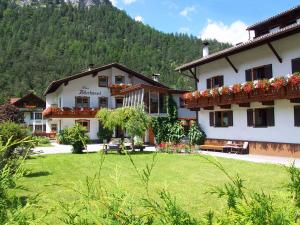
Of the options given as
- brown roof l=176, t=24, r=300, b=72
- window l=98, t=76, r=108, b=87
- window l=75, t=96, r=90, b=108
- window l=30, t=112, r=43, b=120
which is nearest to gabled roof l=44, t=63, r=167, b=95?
window l=98, t=76, r=108, b=87

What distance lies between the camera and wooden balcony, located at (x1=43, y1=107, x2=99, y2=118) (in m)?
41.1

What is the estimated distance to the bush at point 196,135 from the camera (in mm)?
29750

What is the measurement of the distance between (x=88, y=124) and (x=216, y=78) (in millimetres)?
20108

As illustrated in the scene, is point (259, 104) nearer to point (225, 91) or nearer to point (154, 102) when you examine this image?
point (225, 91)

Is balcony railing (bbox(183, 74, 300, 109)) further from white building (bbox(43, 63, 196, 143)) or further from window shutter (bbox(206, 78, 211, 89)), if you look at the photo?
white building (bbox(43, 63, 196, 143))

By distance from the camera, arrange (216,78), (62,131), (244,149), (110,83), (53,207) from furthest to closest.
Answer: (110,83), (62,131), (216,78), (244,149), (53,207)

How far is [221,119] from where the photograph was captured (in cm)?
2783

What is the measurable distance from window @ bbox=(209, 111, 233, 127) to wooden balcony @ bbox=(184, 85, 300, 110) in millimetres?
1251

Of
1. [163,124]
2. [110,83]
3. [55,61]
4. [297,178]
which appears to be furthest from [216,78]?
[55,61]

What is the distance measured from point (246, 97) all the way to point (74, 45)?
115301mm

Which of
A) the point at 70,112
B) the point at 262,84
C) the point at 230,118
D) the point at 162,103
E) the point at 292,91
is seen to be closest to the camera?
the point at 292,91

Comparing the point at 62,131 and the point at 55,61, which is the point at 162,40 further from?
the point at 62,131

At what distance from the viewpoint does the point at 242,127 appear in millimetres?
25531

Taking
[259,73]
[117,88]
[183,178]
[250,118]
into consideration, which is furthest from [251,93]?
[117,88]
